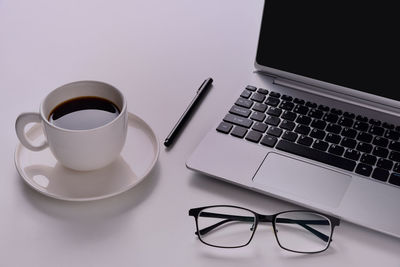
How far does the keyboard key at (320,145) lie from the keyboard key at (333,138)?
1 centimetres

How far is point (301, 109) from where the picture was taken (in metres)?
0.91

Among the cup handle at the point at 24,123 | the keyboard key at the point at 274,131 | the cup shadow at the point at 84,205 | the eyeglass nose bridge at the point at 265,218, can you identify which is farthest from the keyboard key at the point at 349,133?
the cup handle at the point at 24,123

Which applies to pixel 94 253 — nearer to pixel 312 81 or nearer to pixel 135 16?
pixel 312 81

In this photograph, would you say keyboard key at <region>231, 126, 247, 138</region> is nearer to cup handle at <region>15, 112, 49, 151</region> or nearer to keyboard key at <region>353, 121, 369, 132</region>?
keyboard key at <region>353, 121, 369, 132</region>

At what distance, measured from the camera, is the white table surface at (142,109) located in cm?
73

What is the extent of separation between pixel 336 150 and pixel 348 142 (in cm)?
3

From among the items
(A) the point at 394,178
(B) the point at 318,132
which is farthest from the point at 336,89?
(A) the point at 394,178

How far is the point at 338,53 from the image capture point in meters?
0.92

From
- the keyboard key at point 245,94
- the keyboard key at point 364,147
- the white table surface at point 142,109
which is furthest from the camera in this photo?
the keyboard key at point 245,94

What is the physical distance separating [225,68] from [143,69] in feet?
0.54

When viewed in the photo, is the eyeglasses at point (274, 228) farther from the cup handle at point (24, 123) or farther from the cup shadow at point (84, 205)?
the cup handle at point (24, 123)

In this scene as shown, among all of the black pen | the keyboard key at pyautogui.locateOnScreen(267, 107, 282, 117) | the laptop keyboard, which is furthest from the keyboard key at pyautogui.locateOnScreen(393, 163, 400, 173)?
the black pen

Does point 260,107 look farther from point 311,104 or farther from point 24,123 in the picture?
point 24,123

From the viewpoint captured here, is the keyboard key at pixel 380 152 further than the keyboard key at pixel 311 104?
No
